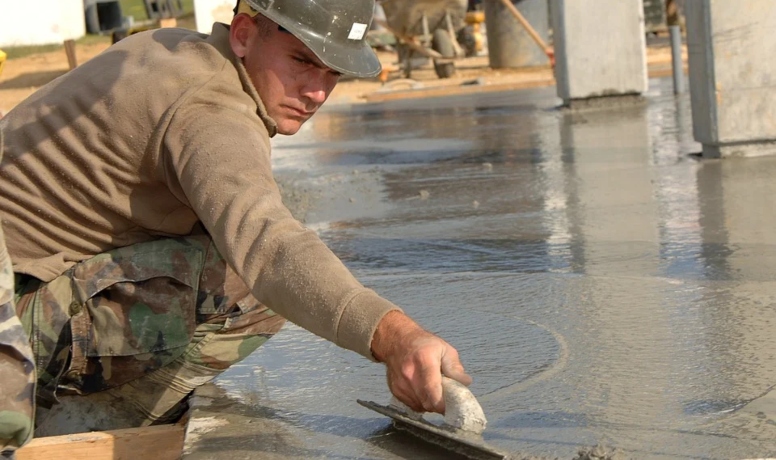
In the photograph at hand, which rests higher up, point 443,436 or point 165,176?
point 165,176

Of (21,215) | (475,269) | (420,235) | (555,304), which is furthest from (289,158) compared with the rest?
(21,215)

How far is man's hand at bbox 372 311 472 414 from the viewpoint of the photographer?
95.1 inches

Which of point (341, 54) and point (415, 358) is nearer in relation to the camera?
point (415, 358)

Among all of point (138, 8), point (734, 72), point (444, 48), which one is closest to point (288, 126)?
point (734, 72)

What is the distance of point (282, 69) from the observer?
3150 mm

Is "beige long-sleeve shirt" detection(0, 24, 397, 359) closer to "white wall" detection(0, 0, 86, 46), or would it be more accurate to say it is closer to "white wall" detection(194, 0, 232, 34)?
"white wall" detection(194, 0, 232, 34)

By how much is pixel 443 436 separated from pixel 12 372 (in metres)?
0.98

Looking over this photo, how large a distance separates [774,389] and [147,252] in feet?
5.52

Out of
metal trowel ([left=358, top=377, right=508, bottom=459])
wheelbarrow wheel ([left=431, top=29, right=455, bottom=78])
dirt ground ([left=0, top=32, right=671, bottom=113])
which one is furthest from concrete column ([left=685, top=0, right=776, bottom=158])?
wheelbarrow wheel ([left=431, top=29, right=455, bottom=78])

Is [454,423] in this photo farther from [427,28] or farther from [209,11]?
[209,11]

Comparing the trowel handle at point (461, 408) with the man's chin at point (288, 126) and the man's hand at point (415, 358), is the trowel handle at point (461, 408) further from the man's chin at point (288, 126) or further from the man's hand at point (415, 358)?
the man's chin at point (288, 126)

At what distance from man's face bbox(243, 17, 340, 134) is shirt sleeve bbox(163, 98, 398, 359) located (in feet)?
0.84

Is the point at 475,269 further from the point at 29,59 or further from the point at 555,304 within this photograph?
the point at 29,59

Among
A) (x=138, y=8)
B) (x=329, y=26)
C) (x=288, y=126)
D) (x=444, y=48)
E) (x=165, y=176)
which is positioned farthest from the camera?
(x=138, y=8)
